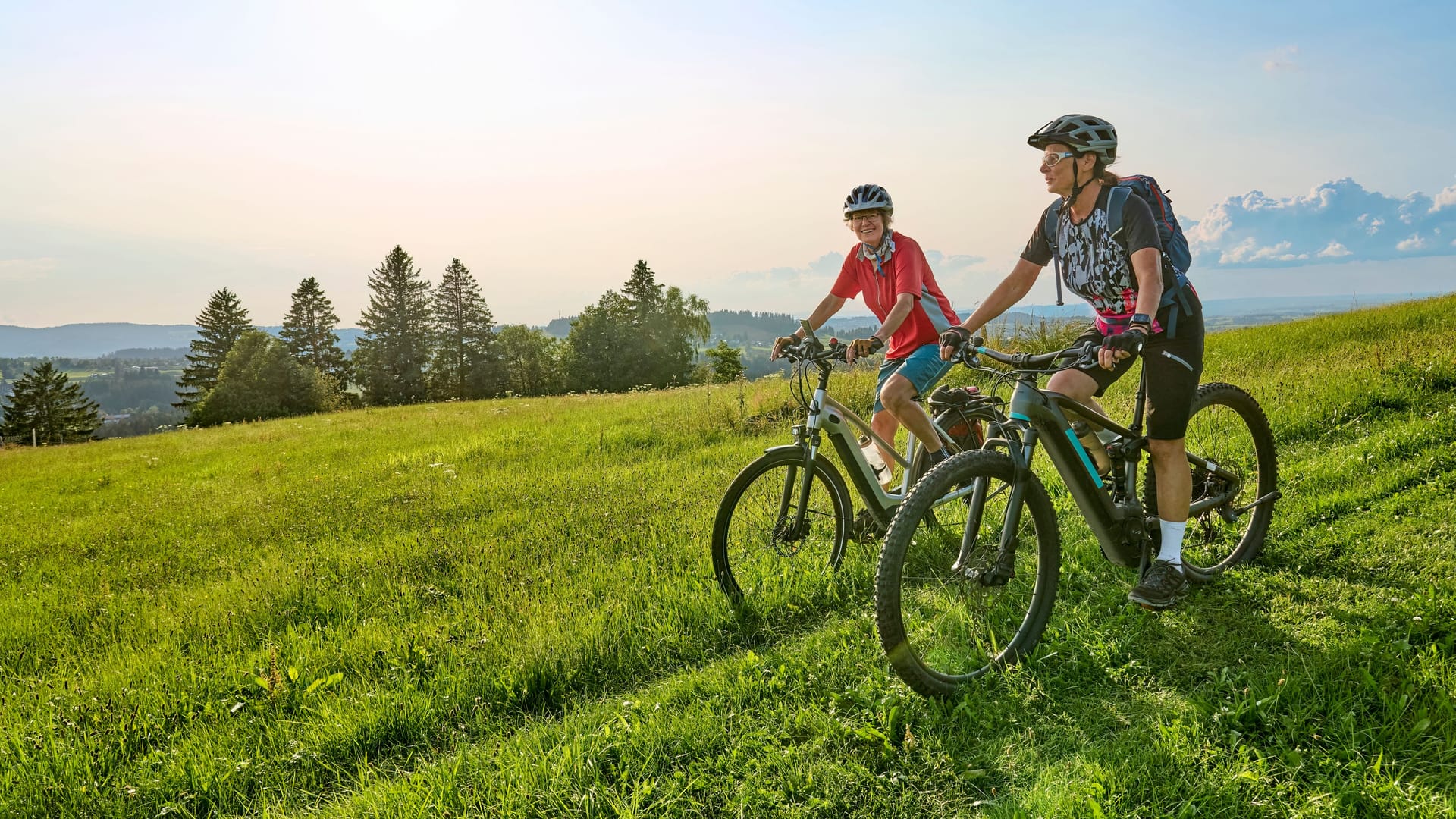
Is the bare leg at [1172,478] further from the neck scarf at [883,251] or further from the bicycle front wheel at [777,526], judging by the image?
the neck scarf at [883,251]

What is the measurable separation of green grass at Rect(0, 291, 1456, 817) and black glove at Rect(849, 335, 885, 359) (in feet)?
4.87

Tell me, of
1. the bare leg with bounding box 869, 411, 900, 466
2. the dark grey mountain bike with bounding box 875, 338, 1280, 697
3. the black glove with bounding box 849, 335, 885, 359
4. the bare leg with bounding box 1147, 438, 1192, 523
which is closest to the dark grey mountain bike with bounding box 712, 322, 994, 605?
the black glove with bounding box 849, 335, 885, 359

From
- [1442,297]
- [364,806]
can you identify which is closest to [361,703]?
[364,806]

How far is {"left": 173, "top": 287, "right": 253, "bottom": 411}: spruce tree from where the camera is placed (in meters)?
69.6

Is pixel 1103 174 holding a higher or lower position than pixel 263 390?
lower

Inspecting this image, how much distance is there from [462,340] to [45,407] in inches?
1499

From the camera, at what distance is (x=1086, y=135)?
394 centimetres

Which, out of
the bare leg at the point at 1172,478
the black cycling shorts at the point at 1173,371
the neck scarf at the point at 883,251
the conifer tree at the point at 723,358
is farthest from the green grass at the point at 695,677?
the conifer tree at the point at 723,358

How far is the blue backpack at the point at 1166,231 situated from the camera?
3.87 metres

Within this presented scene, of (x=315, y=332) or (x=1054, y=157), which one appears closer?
(x=1054, y=157)

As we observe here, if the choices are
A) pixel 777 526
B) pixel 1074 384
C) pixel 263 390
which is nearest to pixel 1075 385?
pixel 1074 384

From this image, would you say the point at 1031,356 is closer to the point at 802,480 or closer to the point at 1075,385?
the point at 1075,385

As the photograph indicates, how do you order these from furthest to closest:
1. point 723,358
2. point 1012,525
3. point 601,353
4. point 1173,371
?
point 723,358 → point 601,353 → point 1173,371 → point 1012,525

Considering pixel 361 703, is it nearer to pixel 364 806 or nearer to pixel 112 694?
pixel 364 806
